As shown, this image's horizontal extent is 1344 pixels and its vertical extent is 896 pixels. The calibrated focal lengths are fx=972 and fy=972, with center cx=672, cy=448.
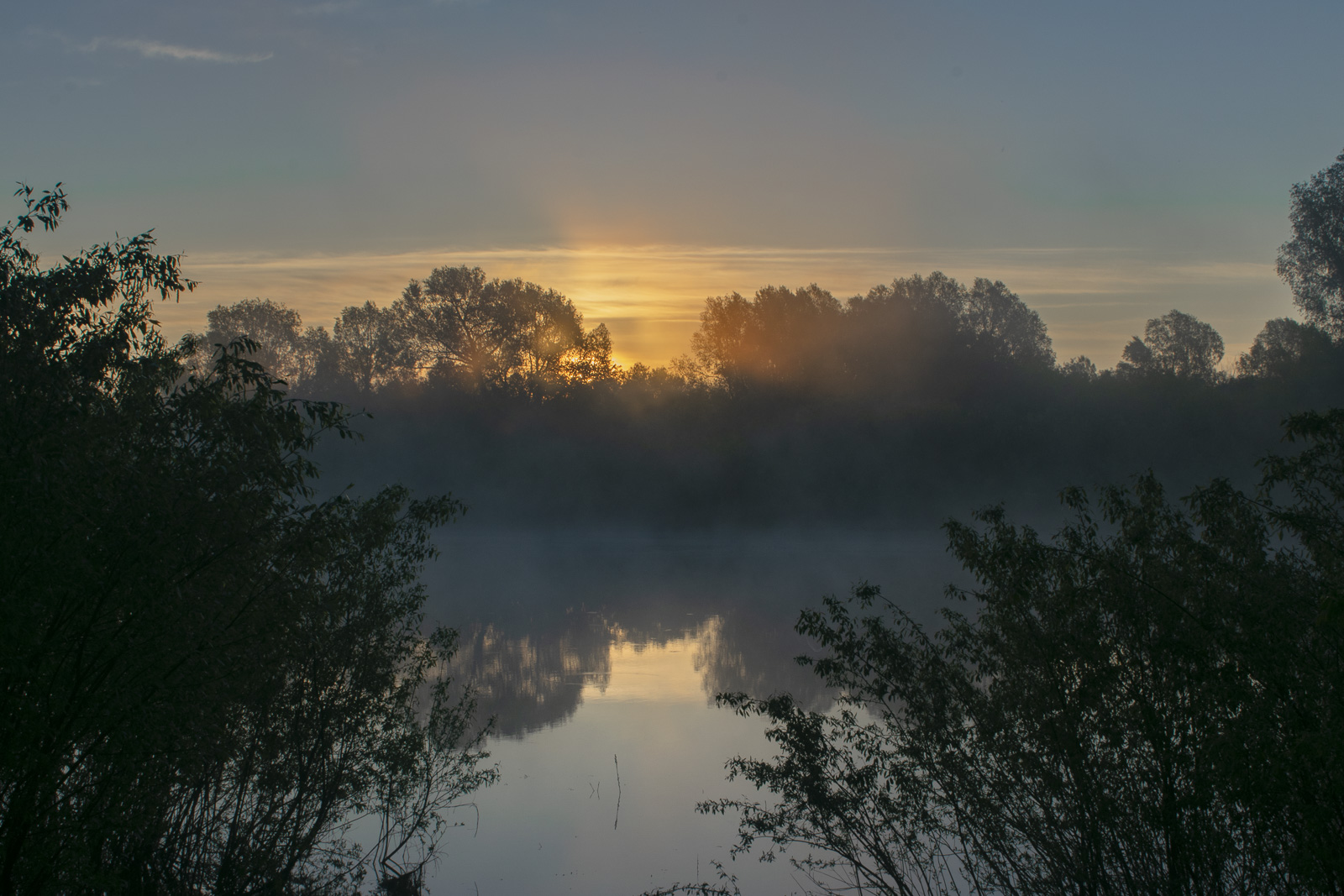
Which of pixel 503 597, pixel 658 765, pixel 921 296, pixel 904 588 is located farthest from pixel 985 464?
pixel 658 765

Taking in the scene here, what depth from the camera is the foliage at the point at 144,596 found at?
4.94 meters

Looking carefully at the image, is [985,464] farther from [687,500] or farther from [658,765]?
[658,765]

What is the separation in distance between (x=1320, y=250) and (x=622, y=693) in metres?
36.7

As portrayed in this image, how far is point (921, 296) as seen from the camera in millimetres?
58188

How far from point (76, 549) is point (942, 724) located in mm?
5728

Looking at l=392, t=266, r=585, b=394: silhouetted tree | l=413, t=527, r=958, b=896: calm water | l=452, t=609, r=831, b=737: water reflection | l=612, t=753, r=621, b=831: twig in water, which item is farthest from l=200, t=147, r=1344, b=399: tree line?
l=612, t=753, r=621, b=831: twig in water

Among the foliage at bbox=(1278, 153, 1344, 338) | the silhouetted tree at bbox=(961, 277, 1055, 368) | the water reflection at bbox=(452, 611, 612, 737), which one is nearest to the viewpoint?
the water reflection at bbox=(452, 611, 612, 737)

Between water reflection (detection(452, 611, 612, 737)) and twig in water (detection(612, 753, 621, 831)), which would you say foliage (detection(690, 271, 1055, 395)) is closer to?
water reflection (detection(452, 611, 612, 737))

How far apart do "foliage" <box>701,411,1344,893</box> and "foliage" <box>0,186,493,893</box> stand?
12.9 feet

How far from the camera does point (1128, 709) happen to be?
6250 mm

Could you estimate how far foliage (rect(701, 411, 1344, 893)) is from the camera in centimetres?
520

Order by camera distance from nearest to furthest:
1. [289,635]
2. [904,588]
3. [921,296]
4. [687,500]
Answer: [289,635] < [904,588] < [687,500] < [921,296]

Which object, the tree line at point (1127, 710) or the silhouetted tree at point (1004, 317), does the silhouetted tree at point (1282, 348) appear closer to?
the silhouetted tree at point (1004, 317)

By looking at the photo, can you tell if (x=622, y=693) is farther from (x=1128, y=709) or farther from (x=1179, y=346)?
(x=1179, y=346)
